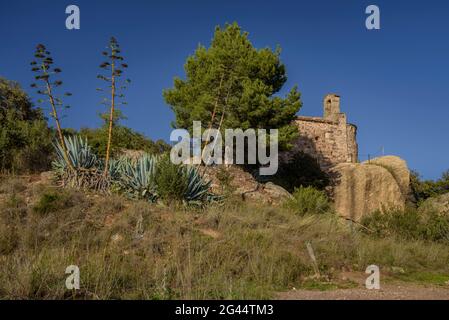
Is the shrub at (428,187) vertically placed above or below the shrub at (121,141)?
below

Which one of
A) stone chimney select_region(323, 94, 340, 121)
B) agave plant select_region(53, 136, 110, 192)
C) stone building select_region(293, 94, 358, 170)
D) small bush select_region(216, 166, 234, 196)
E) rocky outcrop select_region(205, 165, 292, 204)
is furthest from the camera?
stone chimney select_region(323, 94, 340, 121)

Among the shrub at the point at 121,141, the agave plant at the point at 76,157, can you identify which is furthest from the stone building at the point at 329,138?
the agave plant at the point at 76,157

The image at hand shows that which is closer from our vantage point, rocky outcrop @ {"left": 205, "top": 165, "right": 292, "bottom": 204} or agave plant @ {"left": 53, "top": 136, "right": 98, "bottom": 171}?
agave plant @ {"left": 53, "top": 136, "right": 98, "bottom": 171}

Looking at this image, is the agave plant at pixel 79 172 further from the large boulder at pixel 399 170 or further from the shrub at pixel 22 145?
the large boulder at pixel 399 170

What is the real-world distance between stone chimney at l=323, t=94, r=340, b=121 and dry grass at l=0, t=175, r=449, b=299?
19.3 metres

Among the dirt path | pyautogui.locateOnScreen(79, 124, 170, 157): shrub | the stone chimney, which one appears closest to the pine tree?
pyautogui.locateOnScreen(79, 124, 170, 157): shrub

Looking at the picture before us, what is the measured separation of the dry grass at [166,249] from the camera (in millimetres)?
5750

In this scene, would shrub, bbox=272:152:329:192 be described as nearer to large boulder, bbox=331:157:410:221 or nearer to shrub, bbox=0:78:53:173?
large boulder, bbox=331:157:410:221

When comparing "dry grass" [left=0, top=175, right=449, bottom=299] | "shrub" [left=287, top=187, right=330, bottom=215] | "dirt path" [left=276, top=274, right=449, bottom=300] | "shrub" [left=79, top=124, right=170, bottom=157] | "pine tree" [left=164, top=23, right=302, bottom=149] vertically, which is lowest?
"dirt path" [left=276, top=274, right=449, bottom=300]

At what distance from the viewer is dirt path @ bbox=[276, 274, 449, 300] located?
19.3 ft

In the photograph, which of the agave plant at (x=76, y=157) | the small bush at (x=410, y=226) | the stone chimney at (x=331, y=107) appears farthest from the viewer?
the stone chimney at (x=331, y=107)

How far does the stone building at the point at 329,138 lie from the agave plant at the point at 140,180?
1729 centimetres

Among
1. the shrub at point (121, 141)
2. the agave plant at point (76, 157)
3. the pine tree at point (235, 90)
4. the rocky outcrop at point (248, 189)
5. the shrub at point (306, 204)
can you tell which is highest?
the pine tree at point (235, 90)
